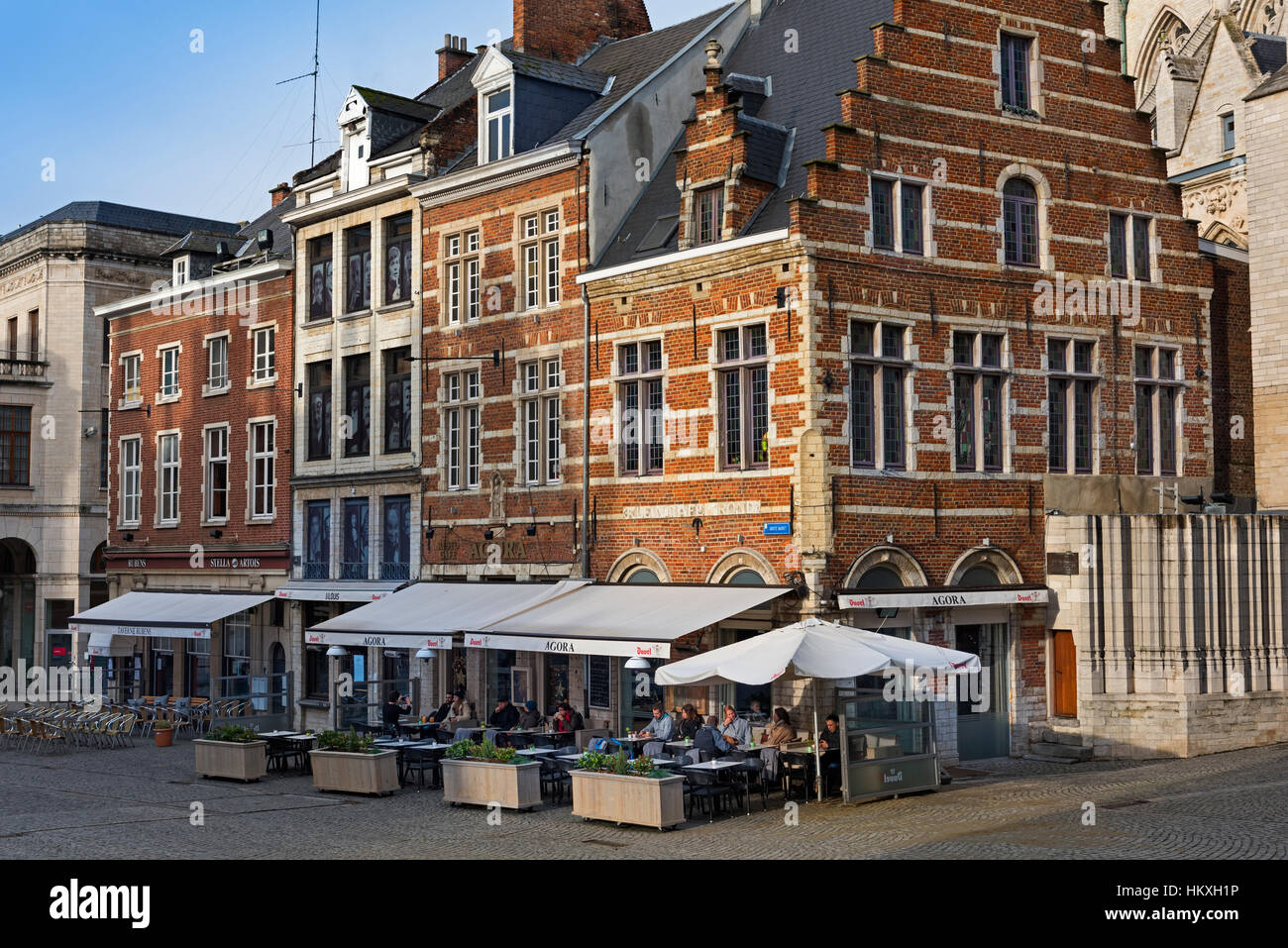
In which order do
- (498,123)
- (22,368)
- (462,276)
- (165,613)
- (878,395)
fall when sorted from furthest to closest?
1. (22,368)
2. (165,613)
3. (462,276)
4. (498,123)
5. (878,395)

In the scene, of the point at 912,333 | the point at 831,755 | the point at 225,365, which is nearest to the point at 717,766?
the point at 831,755

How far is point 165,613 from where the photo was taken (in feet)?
106

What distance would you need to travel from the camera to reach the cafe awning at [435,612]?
2336cm

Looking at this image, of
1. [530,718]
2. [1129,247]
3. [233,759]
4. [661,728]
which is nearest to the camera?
[661,728]

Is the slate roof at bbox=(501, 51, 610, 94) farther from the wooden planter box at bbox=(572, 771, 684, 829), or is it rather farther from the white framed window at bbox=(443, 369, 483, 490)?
the wooden planter box at bbox=(572, 771, 684, 829)

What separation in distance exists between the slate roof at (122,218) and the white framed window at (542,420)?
23.3 m

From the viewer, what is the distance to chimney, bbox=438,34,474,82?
35781 millimetres

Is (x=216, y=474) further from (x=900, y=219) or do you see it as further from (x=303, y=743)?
(x=900, y=219)

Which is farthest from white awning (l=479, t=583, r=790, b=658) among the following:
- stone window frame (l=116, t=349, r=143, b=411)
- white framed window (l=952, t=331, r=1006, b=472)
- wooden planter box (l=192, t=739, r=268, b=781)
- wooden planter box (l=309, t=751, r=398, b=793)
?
stone window frame (l=116, t=349, r=143, b=411)

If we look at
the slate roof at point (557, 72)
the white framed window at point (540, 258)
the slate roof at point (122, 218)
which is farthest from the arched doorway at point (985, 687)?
the slate roof at point (122, 218)

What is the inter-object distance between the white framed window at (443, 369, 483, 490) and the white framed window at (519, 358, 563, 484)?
1296mm

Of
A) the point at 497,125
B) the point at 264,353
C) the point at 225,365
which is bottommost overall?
the point at 225,365

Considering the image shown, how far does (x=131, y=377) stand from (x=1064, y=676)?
25.3 meters

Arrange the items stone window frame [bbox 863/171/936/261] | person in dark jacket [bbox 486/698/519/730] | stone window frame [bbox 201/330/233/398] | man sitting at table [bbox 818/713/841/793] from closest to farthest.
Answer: man sitting at table [bbox 818/713/841/793]
stone window frame [bbox 863/171/936/261]
person in dark jacket [bbox 486/698/519/730]
stone window frame [bbox 201/330/233/398]
